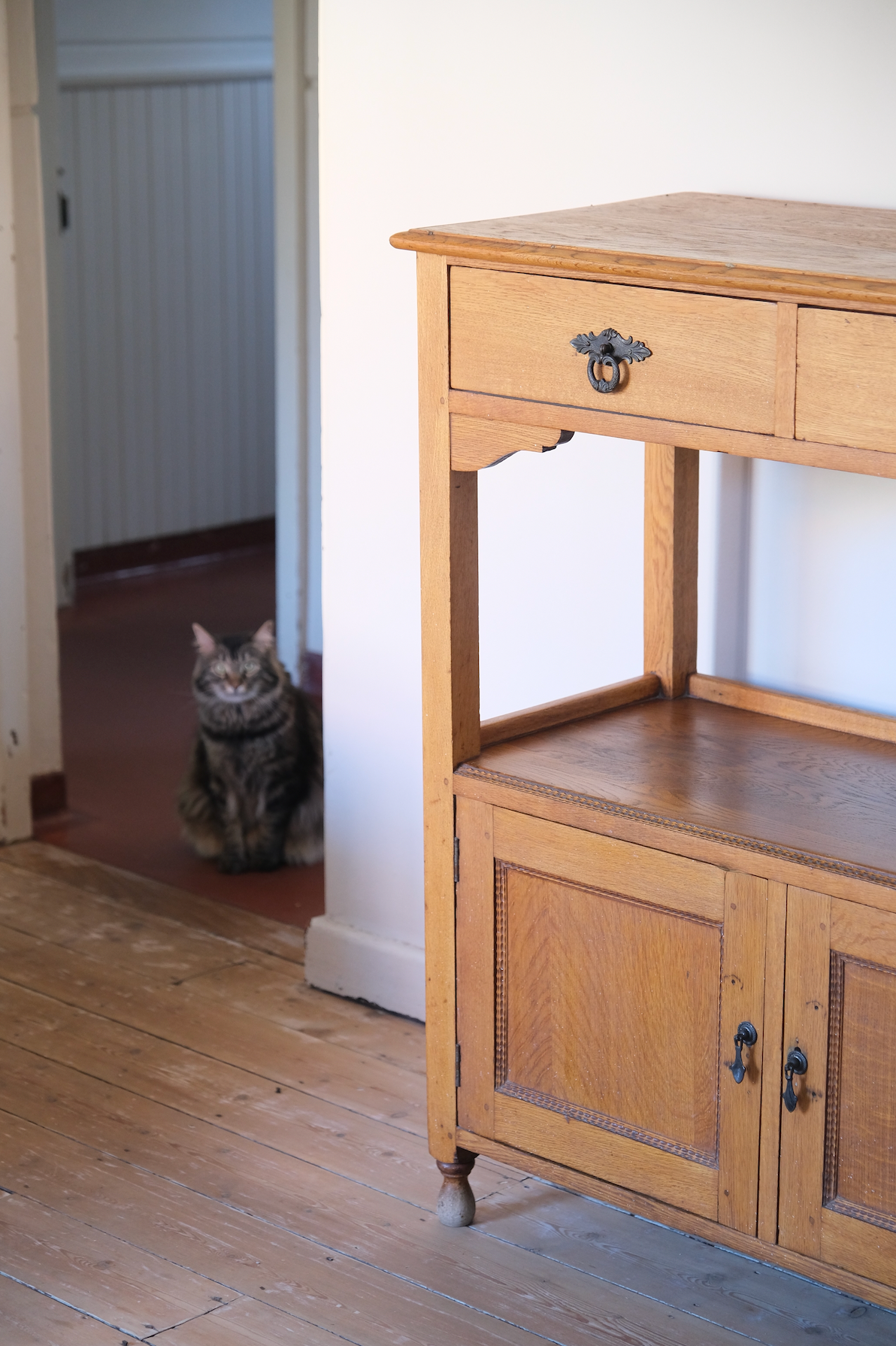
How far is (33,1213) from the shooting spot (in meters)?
2.49

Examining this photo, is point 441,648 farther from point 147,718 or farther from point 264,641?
point 147,718

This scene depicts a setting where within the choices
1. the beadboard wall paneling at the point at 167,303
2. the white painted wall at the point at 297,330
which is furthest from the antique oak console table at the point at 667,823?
the beadboard wall paneling at the point at 167,303

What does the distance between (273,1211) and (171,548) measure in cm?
415

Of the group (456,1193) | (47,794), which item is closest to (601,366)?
(456,1193)

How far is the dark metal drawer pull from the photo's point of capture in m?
1.95

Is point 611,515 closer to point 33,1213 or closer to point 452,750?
point 452,750

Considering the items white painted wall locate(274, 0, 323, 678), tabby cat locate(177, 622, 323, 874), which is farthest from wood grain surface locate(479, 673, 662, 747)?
white painted wall locate(274, 0, 323, 678)

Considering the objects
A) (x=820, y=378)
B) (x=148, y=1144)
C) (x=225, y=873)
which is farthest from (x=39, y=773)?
(x=820, y=378)

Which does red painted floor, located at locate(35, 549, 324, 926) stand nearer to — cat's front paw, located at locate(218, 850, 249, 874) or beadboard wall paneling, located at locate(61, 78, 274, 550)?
cat's front paw, located at locate(218, 850, 249, 874)

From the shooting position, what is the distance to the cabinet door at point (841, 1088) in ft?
6.50

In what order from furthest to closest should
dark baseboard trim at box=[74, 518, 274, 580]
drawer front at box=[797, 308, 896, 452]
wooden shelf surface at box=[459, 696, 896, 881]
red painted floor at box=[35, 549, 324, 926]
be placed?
dark baseboard trim at box=[74, 518, 274, 580] < red painted floor at box=[35, 549, 324, 926] < wooden shelf surface at box=[459, 696, 896, 881] < drawer front at box=[797, 308, 896, 452]

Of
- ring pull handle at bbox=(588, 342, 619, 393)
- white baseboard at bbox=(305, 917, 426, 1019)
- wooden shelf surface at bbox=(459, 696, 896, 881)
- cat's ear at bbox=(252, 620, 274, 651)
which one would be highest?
ring pull handle at bbox=(588, 342, 619, 393)

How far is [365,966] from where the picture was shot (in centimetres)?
318

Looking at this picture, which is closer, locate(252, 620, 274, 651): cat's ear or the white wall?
the white wall
